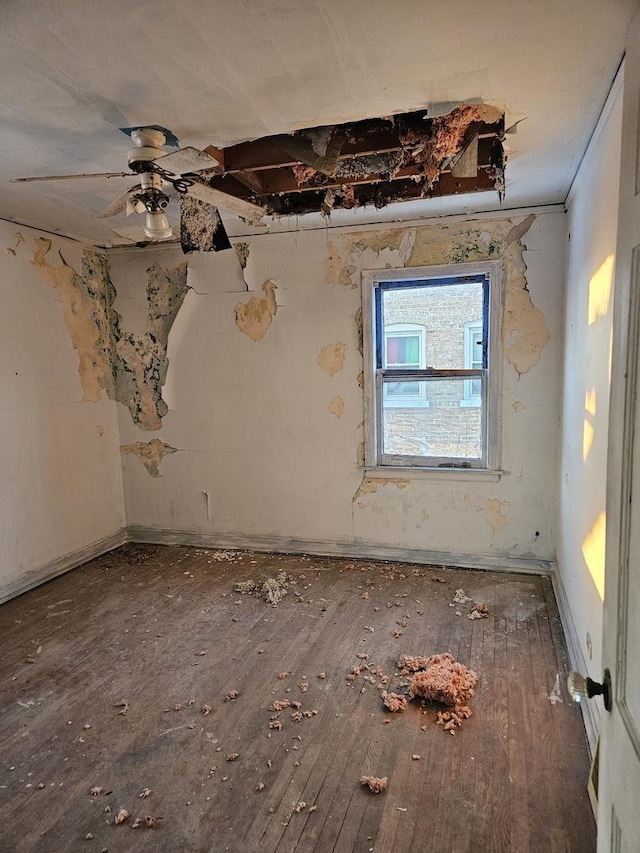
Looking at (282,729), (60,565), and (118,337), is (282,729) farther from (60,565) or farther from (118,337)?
(118,337)

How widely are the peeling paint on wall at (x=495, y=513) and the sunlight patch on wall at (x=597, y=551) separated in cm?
141

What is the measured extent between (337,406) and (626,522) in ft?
10.2

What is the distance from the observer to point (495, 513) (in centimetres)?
374

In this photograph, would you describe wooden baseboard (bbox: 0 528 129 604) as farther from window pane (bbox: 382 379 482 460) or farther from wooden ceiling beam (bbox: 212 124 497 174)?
wooden ceiling beam (bbox: 212 124 497 174)

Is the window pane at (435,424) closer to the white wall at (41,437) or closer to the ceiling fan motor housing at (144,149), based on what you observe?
the ceiling fan motor housing at (144,149)

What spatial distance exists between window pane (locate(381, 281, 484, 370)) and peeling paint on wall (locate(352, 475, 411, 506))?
0.91 meters

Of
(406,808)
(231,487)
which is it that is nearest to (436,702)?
(406,808)

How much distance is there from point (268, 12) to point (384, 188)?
72.9 inches

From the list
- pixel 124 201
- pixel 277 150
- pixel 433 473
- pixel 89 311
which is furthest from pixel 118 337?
pixel 433 473

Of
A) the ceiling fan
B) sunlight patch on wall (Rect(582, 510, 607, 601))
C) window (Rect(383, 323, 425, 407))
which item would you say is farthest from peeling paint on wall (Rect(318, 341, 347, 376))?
sunlight patch on wall (Rect(582, 510, 607, 601))

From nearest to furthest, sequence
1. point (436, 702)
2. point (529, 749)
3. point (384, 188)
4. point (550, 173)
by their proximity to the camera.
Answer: point (529, 749) → point (436, 702) → point (550, 173) → point (384, 188)

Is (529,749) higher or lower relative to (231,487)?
lower

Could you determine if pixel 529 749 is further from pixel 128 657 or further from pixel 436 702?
pixel 128 657

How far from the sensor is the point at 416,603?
3.30m
